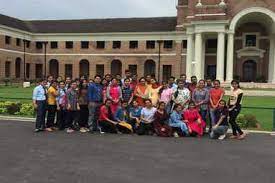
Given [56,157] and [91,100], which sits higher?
[91,100]

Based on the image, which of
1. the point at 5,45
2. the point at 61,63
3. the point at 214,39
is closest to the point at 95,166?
the point at 214,39

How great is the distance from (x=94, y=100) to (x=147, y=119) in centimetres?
167

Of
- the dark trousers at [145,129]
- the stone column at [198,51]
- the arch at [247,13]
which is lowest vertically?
the dark trousers at [145,129]

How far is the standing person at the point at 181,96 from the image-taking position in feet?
41.5

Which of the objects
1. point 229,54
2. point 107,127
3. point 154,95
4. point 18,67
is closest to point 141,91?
point 154,95

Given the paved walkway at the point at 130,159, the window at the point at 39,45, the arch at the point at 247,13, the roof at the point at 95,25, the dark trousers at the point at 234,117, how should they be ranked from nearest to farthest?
1. the paved walkway at the point at 130,159
2. the dark trousers at the point at 234,117
3. the arch at the point at 247,13
4. the roof at the point at 95,25
5. the window at the point at 39,45

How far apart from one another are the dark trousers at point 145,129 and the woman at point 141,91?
83 cm

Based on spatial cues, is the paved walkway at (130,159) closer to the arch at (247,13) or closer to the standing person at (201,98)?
the standing person at (201,98)

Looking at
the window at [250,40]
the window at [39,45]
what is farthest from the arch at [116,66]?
the window at [250,40]

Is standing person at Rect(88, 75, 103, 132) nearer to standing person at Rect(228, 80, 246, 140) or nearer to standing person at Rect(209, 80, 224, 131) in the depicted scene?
standing person at Rect(209, 80, 224, 131)

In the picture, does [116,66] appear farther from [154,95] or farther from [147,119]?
[147,119]

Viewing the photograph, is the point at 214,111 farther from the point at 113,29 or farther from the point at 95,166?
the point at 113,29

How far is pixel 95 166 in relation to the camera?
7.88 m

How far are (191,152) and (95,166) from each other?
2.54 meters
